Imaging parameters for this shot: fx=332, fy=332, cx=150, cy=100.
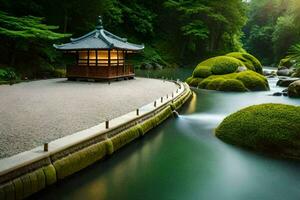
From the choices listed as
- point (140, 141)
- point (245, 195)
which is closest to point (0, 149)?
point (140, 141)

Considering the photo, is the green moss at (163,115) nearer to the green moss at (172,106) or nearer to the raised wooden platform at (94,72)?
the green moss at (172,106)

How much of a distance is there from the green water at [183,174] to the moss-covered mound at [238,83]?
16.4 m

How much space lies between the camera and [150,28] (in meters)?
56.4

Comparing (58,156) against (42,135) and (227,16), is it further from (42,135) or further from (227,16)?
(227,16)

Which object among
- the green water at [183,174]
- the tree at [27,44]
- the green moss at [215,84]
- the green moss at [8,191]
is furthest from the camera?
the green moss at [215,84]

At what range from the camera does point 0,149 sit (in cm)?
870

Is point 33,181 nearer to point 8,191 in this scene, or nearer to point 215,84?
point 8,191

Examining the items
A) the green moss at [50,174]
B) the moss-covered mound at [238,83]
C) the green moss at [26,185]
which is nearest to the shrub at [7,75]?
the moss-covered mound at [238,83]

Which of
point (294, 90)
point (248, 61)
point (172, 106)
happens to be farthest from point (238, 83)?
point (172, 106)

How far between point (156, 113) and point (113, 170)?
5.96 meters

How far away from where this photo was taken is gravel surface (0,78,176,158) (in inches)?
392

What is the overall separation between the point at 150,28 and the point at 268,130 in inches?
1853

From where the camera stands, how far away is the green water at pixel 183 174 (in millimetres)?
8445

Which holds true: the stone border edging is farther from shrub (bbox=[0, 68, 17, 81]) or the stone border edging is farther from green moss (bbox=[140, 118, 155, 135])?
shrub (bbox=[0, 68, 17, 81])
